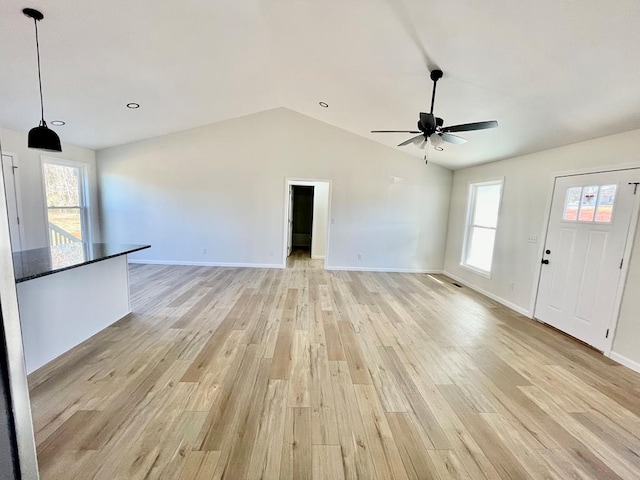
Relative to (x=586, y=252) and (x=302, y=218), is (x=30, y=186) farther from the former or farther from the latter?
(x=586, y=252)

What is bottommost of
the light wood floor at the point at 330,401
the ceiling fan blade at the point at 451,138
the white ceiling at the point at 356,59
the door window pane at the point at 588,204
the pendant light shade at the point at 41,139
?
the light wood floor at the point at 330,401

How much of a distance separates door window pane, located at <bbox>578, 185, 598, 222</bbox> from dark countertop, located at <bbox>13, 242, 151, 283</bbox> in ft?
17.4

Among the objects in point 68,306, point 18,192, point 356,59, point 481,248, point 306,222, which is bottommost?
point 68,306

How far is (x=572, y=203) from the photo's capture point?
363 centimetres

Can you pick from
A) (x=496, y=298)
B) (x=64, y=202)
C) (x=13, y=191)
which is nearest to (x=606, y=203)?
(x=496, y=298)

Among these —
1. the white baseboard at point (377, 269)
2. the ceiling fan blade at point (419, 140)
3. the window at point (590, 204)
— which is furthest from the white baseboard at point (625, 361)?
the white baseboard at point (377, 269)

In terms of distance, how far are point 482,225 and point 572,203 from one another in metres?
1.79

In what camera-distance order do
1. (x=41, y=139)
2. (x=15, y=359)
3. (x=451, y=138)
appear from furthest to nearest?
(x=451, y=138)
(x=41, y=139)
(x=15, y=359)

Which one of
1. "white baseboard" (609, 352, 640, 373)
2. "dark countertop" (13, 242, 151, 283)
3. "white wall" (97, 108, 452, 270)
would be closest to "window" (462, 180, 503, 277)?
"white wall" (97, 108, 452, 270)

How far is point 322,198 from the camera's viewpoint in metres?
7.41

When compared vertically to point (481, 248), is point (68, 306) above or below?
below

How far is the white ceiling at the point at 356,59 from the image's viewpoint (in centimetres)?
223

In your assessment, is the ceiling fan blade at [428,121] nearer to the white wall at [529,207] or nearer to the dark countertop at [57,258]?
the white wall at [529,207]

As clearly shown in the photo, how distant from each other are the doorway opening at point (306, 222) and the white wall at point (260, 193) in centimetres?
29
